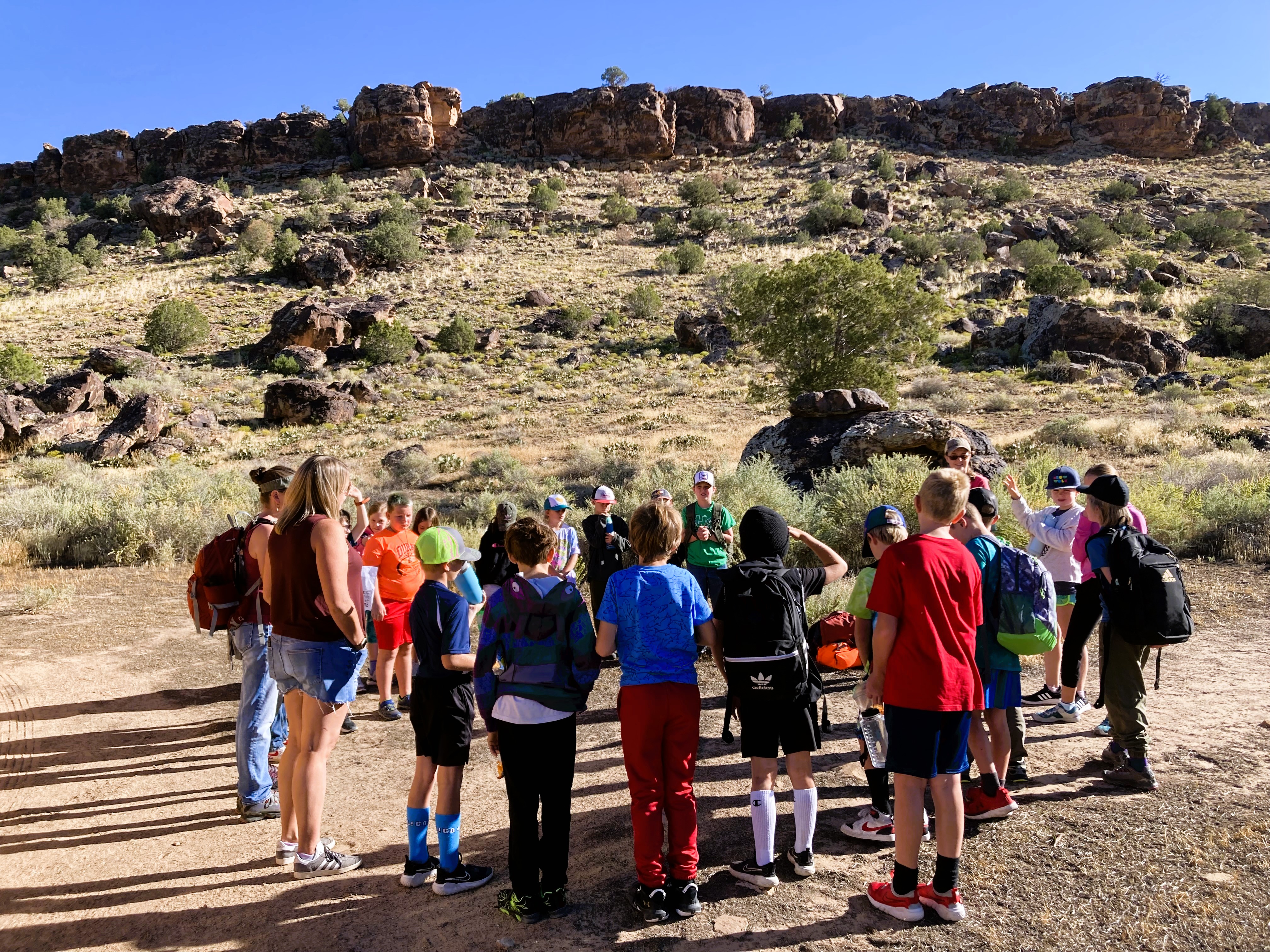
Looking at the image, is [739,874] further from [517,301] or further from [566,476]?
[517,301]

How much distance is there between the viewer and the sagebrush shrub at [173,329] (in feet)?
104

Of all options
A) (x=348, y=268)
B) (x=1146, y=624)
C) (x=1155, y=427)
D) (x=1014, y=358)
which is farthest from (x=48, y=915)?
(x=348, y=268)

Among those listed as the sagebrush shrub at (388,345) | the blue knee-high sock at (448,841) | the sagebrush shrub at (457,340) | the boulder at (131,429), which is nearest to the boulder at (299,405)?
the boulder at (131,429)

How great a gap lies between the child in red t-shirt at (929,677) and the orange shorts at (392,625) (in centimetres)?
375

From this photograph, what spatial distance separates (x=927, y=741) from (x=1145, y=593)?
1.83 meters

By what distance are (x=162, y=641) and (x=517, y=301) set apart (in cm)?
3273

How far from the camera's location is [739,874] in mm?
3396

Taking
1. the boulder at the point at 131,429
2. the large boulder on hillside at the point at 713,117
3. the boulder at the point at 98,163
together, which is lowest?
the boulder at the point at 131,429

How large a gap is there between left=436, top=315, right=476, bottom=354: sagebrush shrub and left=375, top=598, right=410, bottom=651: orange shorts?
93.0 feet

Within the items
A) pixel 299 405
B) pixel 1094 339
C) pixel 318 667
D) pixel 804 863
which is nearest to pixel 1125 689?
pixel 804 863

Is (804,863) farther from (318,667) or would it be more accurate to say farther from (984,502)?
(318,667)

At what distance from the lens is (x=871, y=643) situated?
366 centimetres

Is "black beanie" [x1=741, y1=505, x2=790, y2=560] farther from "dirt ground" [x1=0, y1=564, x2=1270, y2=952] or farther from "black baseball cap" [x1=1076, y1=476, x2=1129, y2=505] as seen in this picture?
"black baseball cap" [x1=1076, y1=476, x2=1129, y2=505]

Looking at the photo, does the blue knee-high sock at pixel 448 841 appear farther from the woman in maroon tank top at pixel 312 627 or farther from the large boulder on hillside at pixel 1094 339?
the large boulder on hillside at pixel 1094 339
